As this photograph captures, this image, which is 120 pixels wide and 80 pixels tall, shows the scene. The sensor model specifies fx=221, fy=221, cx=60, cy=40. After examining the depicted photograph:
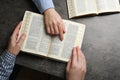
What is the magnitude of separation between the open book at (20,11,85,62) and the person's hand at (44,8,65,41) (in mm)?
18

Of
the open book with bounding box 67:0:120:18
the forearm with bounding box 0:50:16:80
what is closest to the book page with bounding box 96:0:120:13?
the open book with bounding box 67:0:120:18

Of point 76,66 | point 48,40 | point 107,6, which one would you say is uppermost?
point 107,6

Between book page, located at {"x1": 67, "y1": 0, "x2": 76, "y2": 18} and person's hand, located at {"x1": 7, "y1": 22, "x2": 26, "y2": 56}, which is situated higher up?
book page, located at {"x1": 67, "y1": 0, "x2": 76, "y2": 18}

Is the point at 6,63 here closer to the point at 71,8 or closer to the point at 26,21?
the point at 26,21

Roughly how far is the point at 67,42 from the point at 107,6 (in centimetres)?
26

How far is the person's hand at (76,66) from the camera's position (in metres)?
0.92

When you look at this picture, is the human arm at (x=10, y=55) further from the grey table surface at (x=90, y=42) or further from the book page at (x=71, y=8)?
the book page at (x=71, y=8)

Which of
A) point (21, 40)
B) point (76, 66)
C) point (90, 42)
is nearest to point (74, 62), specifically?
point (76, 66)

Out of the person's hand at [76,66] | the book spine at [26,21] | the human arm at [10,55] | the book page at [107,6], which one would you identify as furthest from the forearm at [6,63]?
the book page at [107,6]

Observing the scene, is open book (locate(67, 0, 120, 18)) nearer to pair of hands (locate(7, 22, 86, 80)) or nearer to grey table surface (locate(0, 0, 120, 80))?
grey table surface (locate(0, 0, 120, 80))

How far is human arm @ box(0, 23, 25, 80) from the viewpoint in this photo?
3.11 feet

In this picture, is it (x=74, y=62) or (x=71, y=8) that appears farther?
(x=71, y=8)

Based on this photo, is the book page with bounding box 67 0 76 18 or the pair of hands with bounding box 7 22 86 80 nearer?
the pair of hands with bounding box 7 22 86 80

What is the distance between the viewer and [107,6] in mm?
1016
